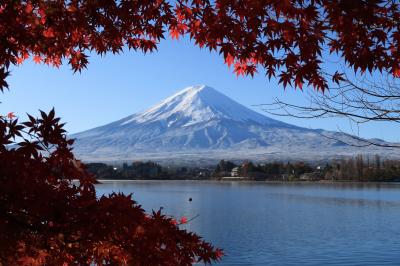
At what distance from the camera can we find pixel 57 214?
8.84 ft

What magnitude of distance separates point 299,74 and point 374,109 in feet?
3.64

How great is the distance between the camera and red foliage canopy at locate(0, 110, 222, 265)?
2645mm

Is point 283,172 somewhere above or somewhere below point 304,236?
above

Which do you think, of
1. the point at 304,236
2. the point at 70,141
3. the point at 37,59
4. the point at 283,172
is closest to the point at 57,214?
the point at 70,141

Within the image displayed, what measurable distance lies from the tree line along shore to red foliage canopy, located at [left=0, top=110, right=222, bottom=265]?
113550 mm

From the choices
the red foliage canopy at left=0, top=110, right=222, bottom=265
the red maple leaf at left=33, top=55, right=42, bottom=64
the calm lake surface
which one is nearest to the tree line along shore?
the calm lake surface

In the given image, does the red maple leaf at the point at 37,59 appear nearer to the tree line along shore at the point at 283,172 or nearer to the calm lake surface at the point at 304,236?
the calm lake surface at the point at 304,236

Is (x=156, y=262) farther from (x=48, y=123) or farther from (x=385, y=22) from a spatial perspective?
(x=385, y=22)

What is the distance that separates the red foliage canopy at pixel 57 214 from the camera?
2.64 m

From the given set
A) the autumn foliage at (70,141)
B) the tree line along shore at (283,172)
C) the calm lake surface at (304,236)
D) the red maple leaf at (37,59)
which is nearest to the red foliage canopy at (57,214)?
the autumn foliage at (70,141)

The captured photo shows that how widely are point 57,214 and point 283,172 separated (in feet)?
431

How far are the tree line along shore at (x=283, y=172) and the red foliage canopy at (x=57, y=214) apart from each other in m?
114

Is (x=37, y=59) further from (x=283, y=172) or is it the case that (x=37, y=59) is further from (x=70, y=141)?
(x=283, y=172)

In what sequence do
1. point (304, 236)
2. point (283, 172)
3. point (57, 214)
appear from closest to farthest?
point (57, 214)
point (304, 236)
point (283, 172)
